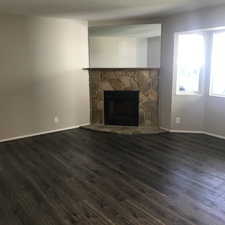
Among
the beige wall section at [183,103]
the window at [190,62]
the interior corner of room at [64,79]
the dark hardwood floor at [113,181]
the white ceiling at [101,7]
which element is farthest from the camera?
the window at [190,62]

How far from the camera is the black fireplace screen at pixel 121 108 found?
5.27 m

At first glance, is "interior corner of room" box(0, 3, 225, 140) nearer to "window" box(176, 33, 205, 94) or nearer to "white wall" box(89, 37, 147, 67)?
"window" box(176, 33, 205, 94)

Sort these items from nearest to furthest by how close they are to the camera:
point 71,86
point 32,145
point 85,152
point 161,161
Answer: point 161,161 → point 85,152 → point 32,145 → point 71,86

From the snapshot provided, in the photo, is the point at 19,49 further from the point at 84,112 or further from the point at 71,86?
the point at 84,112

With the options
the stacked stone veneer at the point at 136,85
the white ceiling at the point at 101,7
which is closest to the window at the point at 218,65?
the white ceiling at the point at 101,7

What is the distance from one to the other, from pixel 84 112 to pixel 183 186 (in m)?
3.20

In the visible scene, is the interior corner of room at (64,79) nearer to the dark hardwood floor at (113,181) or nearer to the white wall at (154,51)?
the dark hardwood floor at (113,181)

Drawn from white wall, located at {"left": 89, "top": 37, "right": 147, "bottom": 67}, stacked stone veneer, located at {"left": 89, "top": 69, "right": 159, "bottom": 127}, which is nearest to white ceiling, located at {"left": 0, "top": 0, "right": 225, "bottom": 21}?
stacked stone veneer, located at {"left": 89, "top": 69, "right": 159, "bottom": 127}

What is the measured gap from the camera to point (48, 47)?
4.68 m

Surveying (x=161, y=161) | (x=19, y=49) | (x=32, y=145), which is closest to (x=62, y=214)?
(x=161, y=161)

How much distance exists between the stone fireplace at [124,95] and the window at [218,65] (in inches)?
44.5

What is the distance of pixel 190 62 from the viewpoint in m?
4.67

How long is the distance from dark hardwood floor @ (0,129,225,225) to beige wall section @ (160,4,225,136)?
41cm

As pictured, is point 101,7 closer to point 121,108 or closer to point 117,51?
point 121,108
